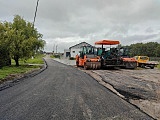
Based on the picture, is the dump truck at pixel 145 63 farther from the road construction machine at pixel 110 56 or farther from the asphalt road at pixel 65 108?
the asphalt road at pixel 65 108

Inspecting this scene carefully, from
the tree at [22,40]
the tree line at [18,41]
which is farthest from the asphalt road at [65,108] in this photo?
Answer: the tree at [22,40]

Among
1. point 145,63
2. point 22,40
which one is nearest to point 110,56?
point 145,63

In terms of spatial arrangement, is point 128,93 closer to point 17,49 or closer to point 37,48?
point 17,49

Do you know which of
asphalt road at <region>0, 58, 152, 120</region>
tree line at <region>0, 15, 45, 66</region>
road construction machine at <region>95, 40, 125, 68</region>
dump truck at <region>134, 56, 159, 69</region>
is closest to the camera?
asphalt road at <region>0, 58, 152, 120</region>

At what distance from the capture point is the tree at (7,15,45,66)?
25987mm

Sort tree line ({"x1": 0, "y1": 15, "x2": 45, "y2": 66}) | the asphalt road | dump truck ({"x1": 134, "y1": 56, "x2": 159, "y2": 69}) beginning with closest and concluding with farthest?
the asphalt road < tree line ({"x1": 0, "y1": 15, "x2": 45, "y2": 66}) < dump truck ({"x1": 134, "y1": 56, "x2": 159, "y2": 69})

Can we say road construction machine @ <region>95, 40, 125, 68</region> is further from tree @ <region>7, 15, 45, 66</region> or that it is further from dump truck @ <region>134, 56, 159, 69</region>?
tree @ <region>7, 15, 45, 66</region>

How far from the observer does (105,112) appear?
6.52 m

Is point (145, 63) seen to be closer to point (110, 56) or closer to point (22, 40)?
point (110, 56)

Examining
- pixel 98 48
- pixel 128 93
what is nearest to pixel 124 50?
pixel 98 48

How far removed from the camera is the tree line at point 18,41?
23.2 metres

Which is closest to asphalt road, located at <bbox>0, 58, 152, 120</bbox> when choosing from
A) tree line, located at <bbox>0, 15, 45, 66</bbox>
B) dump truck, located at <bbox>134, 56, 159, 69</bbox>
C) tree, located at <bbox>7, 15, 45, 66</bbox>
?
tree line, located at <bbox>0, 15, 45, 66</bbox>

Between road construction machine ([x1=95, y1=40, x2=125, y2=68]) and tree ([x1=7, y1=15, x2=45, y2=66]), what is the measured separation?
854 centimetres

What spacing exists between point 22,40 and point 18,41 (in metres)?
0.69
